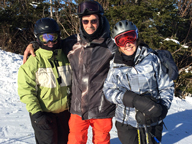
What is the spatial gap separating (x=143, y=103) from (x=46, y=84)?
117 centimetres

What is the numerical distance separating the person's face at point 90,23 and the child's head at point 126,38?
305 millimetres

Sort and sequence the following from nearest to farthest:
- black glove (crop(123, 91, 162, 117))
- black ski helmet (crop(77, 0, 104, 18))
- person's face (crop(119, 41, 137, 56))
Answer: black glove (crop(123, 91, 162, 117)) < person's face (crop(119, 41, 137, 56)) < black ski helmet (crop(77, 0, 104, 18))

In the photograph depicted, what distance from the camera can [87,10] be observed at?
197 cm

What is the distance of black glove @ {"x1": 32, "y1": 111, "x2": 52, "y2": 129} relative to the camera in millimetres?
1891

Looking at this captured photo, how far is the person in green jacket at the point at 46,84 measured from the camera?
190 centimetres

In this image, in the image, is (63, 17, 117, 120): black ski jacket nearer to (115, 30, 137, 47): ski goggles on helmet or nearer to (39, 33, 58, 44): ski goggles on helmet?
(115, 30, 137, 47): ski goggles on helmet

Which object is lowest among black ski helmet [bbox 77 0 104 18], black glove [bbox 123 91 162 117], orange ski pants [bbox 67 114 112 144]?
orange ski pants [bbox 67 114 112 144]

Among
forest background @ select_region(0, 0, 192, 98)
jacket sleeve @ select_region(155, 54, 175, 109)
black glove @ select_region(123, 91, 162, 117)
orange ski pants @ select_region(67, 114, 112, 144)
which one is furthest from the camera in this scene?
forest background @ select_region(0, 0, 192, 98)

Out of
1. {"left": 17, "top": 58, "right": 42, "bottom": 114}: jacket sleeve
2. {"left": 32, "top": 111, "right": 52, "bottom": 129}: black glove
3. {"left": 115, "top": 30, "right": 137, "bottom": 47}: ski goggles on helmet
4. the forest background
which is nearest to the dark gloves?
{"left": 115, "top": 30, "right": 137, "bottom": 47}: ski goggles on helmet

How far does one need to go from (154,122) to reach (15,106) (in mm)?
3711

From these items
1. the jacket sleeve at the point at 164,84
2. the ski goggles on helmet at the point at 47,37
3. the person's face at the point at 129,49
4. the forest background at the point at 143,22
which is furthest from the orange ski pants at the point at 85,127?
the forest background at the point at 143,22

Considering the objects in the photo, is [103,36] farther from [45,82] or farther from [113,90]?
[45,82]

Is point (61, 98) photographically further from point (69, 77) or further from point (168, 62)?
point (168, 62)

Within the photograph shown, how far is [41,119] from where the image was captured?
74.4 inches
